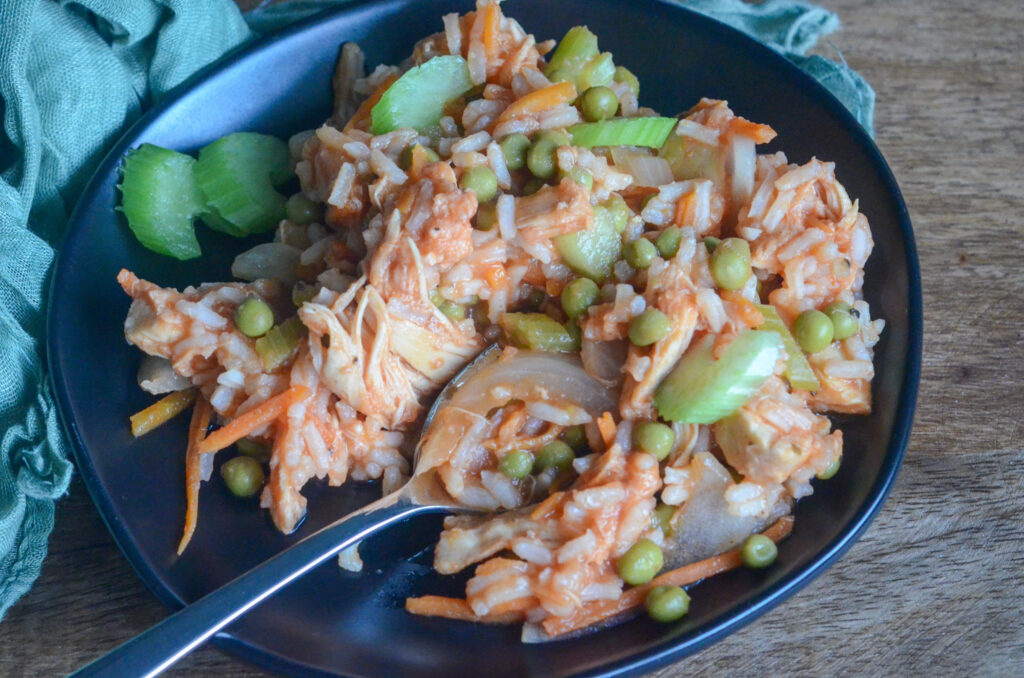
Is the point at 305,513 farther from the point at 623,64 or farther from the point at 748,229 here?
the point at 623,64

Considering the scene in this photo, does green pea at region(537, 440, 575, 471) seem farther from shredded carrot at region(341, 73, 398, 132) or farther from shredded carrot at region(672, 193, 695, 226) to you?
shredded carrot at region(341, 73, 398, 132)

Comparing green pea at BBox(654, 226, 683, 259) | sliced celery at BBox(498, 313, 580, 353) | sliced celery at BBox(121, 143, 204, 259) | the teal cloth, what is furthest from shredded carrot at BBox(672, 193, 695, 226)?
sliced celery at BBox(121, 143, 204, 259)

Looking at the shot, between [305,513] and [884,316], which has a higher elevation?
[884,316]

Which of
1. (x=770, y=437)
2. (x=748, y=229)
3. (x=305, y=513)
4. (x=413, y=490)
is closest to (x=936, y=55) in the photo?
(x=748, y=229)

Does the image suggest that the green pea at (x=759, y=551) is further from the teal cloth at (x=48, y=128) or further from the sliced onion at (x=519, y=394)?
the teal cloth at (x=48, y=128)

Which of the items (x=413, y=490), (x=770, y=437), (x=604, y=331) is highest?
(x=604, y=331)

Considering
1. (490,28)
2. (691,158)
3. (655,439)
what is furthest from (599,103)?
(655,439)
